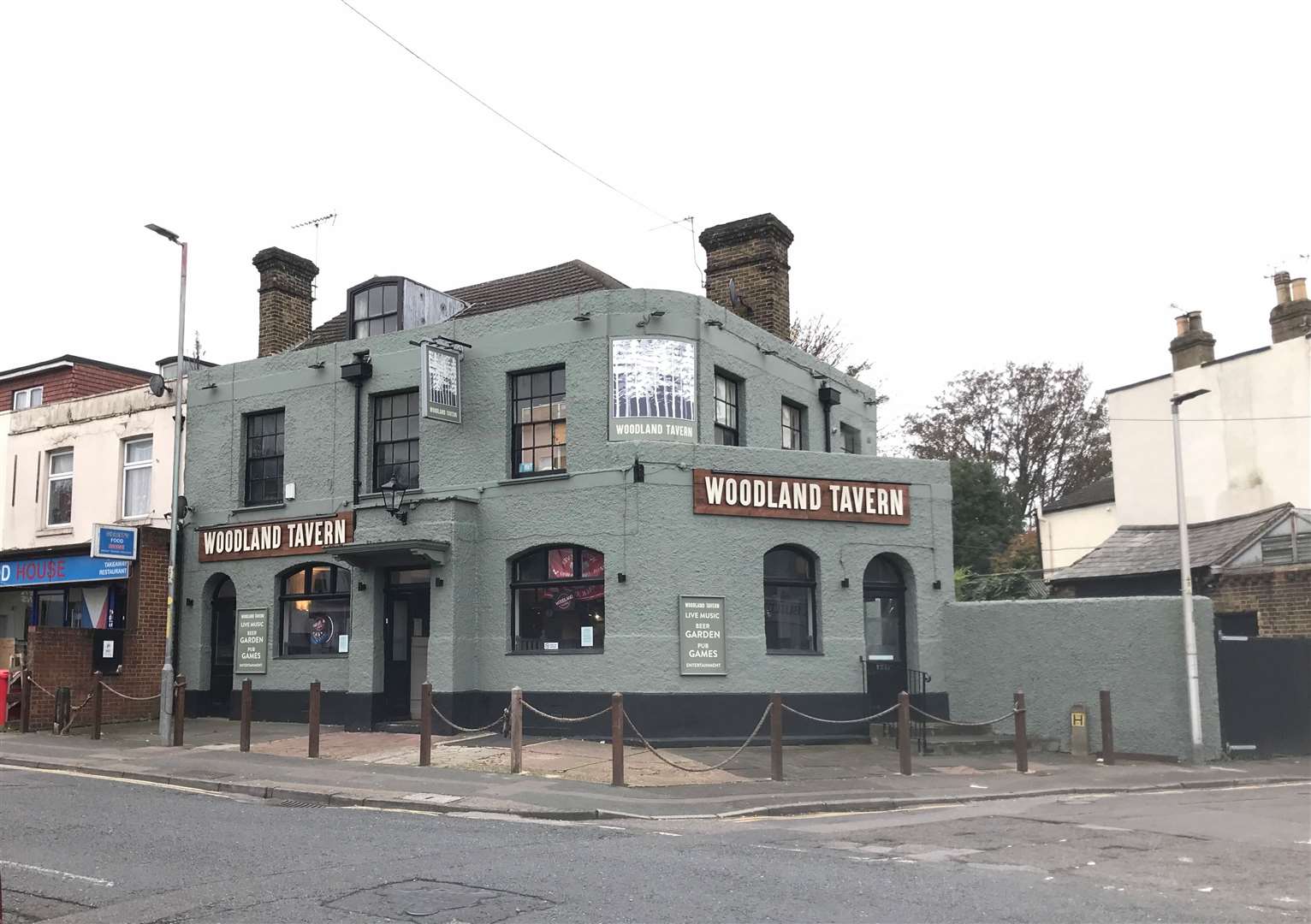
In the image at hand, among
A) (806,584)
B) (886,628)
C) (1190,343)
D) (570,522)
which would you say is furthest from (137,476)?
(1190,343)

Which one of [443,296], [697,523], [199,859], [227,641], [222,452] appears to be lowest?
[199,859]

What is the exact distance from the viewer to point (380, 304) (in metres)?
22.4

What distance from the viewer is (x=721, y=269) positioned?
22922 mm

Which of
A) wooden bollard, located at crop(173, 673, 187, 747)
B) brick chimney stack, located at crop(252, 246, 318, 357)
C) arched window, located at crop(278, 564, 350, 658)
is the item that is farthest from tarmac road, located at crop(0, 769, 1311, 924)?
brick chimney stack, located at crop(252, 246, 318, 357)

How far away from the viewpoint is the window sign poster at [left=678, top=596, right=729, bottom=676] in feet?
58.4

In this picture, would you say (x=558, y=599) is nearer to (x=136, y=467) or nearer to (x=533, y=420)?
(x=533, y=420)

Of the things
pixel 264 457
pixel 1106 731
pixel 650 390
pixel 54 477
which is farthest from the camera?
pixel 54 477

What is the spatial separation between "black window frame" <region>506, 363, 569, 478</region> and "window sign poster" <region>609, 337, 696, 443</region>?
104cm

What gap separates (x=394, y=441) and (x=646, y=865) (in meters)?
13.7

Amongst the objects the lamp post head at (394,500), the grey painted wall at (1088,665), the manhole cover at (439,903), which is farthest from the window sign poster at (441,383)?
the manhole cover at (439,903)

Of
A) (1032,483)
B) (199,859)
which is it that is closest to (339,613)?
(199,859)

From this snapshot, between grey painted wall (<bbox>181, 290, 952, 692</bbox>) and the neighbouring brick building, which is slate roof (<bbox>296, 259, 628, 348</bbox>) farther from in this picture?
the neighbouring brick building

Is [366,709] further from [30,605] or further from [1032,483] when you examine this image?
[1032,483]

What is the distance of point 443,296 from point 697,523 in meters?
8.48
